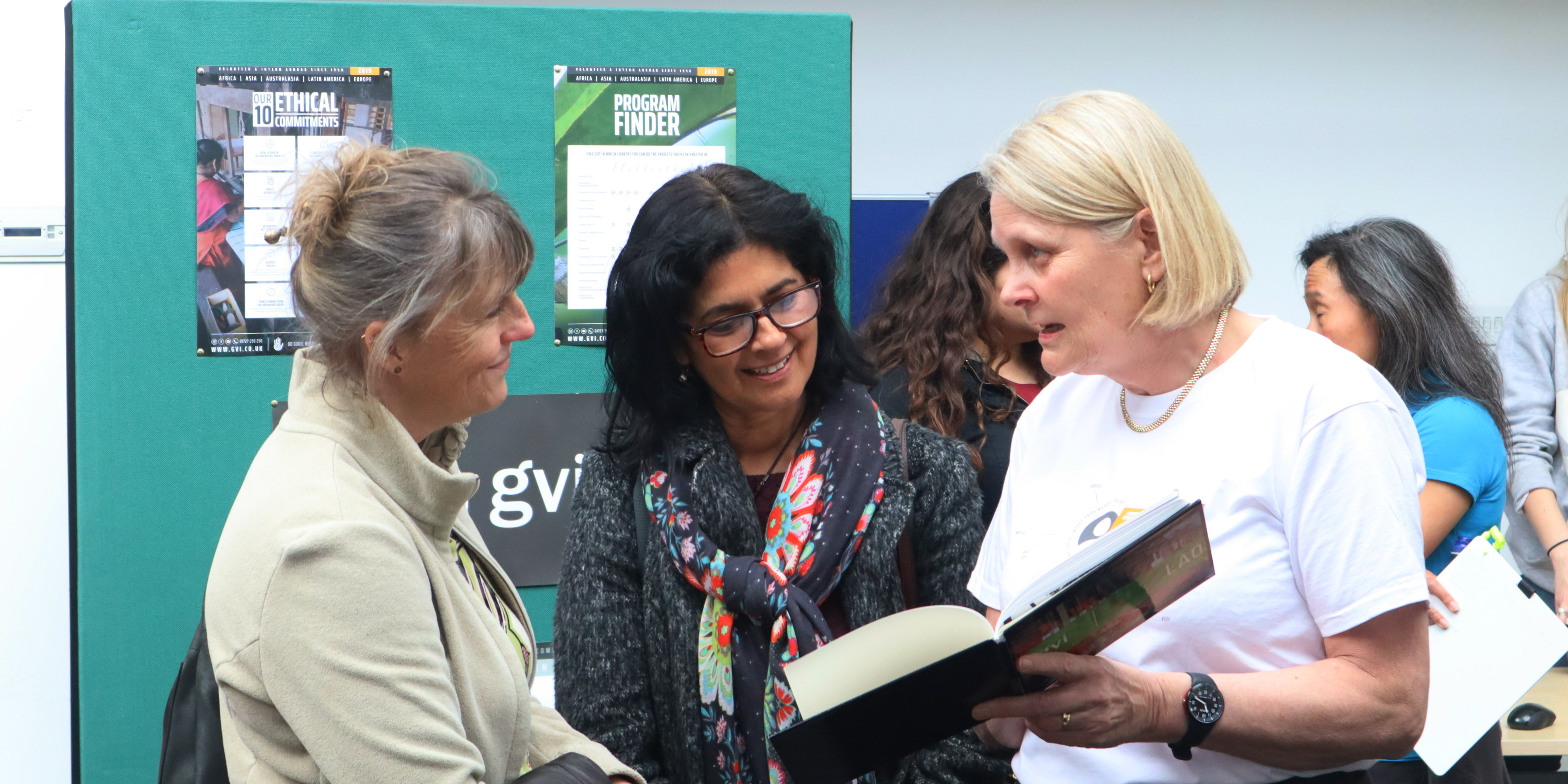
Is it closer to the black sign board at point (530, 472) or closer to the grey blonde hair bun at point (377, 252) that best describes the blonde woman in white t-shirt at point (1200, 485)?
the grey blonde hair bun at point (377, 252)

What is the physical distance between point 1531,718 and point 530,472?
8.40 feet

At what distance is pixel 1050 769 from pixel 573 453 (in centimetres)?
144

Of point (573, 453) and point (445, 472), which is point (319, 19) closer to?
point (573, 453)

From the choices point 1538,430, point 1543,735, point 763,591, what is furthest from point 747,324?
point 1538,430

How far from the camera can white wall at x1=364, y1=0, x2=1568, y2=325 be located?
4.52 meters

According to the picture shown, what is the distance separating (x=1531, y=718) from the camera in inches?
111

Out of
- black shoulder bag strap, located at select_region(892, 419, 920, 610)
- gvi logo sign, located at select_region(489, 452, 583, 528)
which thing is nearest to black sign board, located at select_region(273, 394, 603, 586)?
gvi logo sign, located at select_region(489, 452, 583, 528)

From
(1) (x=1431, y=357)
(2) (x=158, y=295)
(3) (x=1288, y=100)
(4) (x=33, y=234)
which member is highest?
(3) (x=1288, y=100)

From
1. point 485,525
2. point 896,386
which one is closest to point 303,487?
point 485,525

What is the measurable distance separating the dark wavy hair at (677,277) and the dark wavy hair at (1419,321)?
1.34m

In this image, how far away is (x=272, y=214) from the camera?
7.77 ft

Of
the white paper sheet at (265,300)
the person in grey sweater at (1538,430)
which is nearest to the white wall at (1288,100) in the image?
the person in grey sweater at (1538,430)

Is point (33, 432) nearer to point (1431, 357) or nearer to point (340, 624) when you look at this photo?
point (340, 624)

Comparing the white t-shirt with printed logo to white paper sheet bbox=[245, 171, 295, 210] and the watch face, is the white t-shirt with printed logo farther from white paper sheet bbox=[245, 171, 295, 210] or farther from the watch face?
white paper sheet bbox=[245, 171, 295, 210]
